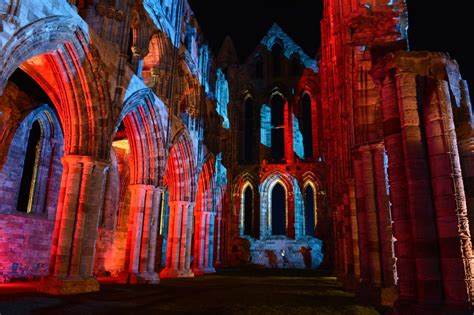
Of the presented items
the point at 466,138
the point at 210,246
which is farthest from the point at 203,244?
the point at 466,138

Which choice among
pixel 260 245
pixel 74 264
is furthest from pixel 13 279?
pixel 260 245

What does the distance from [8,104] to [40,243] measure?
5.25 m

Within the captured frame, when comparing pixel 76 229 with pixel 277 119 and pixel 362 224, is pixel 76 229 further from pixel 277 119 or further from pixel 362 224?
pixel 277 119

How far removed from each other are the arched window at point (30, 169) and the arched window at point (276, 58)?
1991 cm

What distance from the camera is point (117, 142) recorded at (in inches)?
722

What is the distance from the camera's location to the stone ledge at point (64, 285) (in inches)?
380

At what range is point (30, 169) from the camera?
47.6ft

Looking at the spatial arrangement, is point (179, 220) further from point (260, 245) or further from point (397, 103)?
point (397, 103)

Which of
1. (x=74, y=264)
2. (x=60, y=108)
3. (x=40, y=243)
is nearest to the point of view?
(x=74, y=264)

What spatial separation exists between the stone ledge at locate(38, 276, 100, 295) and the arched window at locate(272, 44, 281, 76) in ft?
77.6

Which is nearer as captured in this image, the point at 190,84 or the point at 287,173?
the point at 190,84

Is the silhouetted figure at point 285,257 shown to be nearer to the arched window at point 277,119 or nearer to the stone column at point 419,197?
the arched window at point 277,119

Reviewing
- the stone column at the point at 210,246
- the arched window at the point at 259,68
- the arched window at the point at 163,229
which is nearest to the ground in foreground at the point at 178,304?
the stone column at the point at 210,246

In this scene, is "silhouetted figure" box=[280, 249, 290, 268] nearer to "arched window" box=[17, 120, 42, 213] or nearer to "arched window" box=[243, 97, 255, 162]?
"arched window" box=[243, 97, 255, 162]
